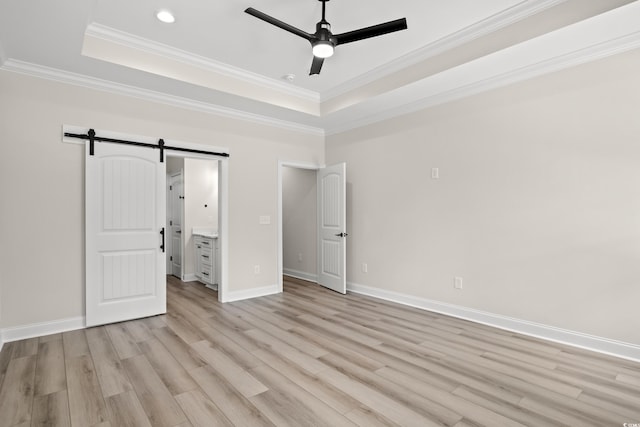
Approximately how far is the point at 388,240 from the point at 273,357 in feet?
8.49

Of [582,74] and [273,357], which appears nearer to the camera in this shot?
[273,357]

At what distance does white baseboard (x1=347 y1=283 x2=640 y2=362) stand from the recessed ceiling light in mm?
4216

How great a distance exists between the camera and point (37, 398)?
2.26 meters

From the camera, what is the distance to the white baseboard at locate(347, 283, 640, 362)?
9.62 ft

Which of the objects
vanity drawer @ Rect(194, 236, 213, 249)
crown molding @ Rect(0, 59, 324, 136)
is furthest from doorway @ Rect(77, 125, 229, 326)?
vanity drawer @ Rect(194, 236, 213, 249)

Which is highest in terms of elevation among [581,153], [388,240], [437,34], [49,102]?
[437,34]

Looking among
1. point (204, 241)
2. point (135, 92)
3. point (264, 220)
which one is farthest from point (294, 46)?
point (204, 241)

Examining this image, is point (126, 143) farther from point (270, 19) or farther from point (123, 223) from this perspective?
point (270, 19)

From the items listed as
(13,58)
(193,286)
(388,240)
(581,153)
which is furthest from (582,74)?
(193,286)

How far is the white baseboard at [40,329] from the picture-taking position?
3252 mm

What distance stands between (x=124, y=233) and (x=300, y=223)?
3347mm

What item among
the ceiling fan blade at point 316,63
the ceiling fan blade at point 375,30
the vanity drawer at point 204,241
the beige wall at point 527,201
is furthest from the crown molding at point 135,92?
the ceiling fan blade at point 375,30

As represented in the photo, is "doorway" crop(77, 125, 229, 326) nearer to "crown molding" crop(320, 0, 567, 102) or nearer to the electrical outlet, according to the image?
the electrical outlet

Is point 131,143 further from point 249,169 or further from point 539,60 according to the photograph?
point 539,60
